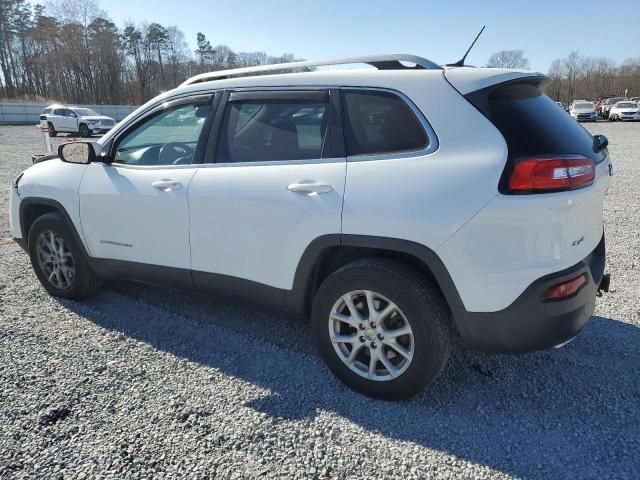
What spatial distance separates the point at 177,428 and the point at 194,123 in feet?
6.61

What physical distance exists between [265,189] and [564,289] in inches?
66.6

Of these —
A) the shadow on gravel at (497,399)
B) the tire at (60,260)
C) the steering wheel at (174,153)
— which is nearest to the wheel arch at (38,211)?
the tire at (60,260)

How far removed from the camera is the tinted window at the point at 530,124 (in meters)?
2.31

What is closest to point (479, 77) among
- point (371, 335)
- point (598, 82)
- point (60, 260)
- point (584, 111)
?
point (371, 335)

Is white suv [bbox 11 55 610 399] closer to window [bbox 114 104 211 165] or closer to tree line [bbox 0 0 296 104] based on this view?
window [bbox 114 104 211 165]

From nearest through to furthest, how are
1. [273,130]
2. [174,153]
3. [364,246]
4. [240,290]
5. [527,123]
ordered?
[527,123], [364,246], [273,130], [240,290], [174,153]

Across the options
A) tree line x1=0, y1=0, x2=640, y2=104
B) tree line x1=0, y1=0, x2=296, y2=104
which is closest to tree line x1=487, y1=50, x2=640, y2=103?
tree line x1=0, y1=0, x2=640, y2=104

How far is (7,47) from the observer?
6975cm

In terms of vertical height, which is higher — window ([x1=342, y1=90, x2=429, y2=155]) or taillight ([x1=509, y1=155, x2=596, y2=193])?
window ([x1=342, y1=90, x2=429, y2=155])

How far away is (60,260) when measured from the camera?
13.4ft

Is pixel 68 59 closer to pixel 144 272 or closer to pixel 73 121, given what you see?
pixel 73 121

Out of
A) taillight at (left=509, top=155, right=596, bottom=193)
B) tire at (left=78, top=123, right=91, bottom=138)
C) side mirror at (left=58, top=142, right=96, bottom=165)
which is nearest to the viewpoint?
taillight at (left=509, top=155, right=596, bottom=193)

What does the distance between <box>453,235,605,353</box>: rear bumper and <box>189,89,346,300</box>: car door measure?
892 millimetres

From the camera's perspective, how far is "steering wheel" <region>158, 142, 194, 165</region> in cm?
337
